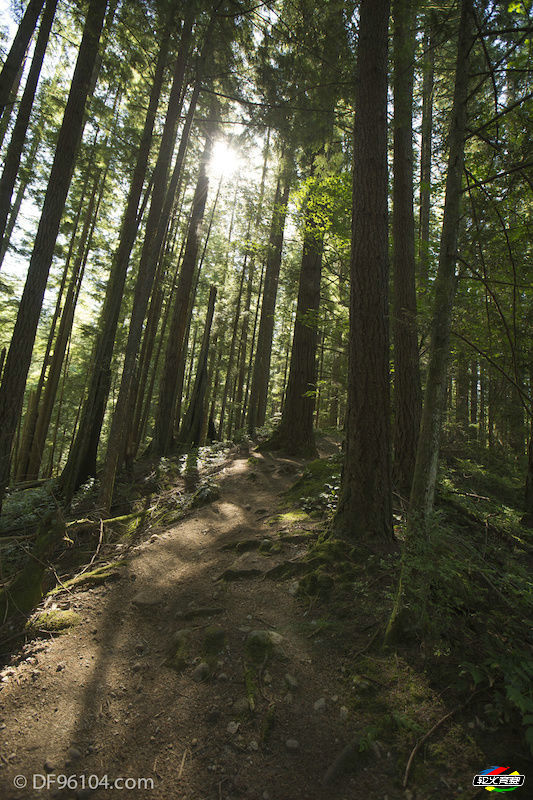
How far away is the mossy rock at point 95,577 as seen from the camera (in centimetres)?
391

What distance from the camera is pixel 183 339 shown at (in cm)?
1109

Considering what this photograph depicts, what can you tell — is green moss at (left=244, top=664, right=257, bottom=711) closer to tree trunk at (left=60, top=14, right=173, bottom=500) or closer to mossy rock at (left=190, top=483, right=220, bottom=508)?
mossy rock at (left=190, top=483, right=220, bottom=508)

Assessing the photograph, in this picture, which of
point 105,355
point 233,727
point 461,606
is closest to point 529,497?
point 461,606

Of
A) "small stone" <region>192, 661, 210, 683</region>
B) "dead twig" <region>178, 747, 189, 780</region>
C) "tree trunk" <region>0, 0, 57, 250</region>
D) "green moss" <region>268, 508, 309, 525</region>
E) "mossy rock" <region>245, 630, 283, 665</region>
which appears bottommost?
"dead twig" <region>178, 747, 189, 780</region>

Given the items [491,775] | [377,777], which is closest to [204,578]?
[377,777]

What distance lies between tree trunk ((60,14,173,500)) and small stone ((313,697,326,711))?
23.1 feet

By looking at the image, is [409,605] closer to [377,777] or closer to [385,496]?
[377,777]

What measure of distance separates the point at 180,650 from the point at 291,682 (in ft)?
3.25

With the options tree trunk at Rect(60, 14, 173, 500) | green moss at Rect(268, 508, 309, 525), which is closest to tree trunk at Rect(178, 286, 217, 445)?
tree trunk at Rect(60, 14, 173, 500)

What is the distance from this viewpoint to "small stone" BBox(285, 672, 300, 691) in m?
2.51

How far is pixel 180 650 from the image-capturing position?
2.97 meters

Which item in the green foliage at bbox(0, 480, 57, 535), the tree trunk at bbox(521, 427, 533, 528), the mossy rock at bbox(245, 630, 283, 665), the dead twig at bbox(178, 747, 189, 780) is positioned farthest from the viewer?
the green foliage at bbox(0, 480, 57, 535)

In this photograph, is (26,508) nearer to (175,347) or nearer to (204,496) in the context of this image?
(204,496)

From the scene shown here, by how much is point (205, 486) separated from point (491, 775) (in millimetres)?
5603
